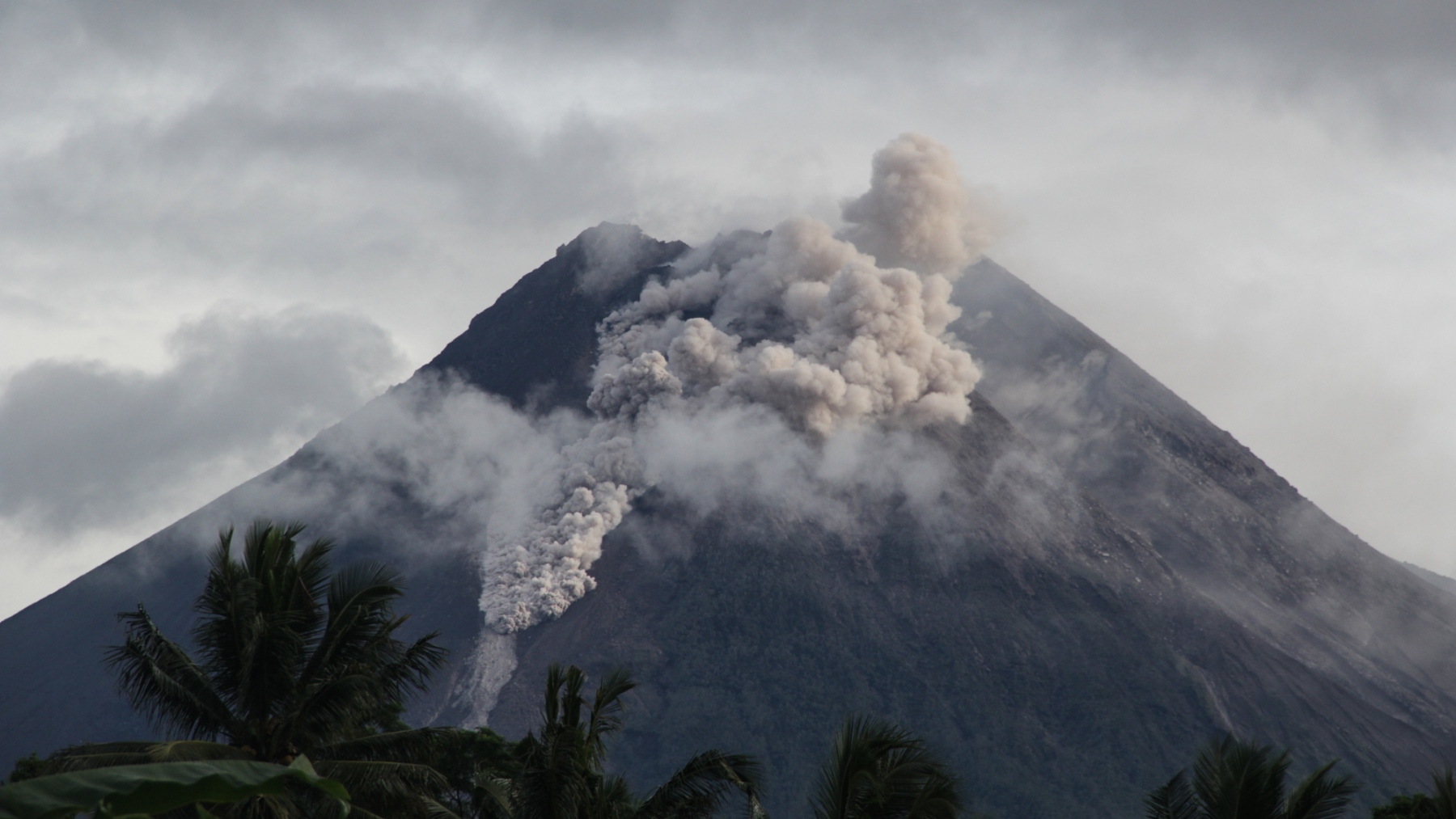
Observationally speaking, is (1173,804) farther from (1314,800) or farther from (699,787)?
(699,787)

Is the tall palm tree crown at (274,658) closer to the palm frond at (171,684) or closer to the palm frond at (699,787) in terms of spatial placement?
the palm frond at (171,684)

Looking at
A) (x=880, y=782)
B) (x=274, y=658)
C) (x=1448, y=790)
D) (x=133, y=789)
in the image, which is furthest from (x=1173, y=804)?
(x=133, y=789)

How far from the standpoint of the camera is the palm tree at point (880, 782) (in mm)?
13289

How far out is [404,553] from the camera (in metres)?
98.1

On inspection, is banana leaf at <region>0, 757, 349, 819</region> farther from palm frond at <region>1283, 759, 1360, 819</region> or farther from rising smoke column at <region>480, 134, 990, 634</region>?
rising smoke column at <region>480, 134, 990, 634</region>

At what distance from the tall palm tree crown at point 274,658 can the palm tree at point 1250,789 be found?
9.36 meters

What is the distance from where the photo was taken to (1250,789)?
15.0 metres

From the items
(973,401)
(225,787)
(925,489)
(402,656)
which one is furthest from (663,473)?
(225,787)

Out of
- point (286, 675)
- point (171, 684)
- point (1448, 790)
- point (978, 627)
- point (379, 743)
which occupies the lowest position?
point (1448, 790)

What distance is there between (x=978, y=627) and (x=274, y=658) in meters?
72.9

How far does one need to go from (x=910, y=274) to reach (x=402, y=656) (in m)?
77.8

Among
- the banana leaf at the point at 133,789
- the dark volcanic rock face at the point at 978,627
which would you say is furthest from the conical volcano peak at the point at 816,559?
the banana leaf at the point at 133,789

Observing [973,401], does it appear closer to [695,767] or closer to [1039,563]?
[1039,563]

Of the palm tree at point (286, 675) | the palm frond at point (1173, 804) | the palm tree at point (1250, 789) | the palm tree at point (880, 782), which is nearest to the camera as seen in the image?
the palm tree at point (880, 782)
